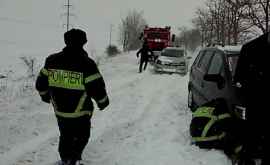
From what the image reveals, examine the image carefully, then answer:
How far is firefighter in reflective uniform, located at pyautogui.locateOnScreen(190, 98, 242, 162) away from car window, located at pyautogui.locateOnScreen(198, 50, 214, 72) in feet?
5.51

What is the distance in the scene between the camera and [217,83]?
19.4ft

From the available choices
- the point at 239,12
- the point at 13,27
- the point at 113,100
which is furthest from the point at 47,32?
the point at 113,100

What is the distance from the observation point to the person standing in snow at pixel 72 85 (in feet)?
13.9

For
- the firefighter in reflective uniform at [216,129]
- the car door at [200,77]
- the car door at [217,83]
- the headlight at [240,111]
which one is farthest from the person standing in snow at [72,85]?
the car door at [200,77]

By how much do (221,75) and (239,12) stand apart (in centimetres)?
1482

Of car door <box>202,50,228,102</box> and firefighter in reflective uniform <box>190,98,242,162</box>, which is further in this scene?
car door <box>202,50,228,102</box>

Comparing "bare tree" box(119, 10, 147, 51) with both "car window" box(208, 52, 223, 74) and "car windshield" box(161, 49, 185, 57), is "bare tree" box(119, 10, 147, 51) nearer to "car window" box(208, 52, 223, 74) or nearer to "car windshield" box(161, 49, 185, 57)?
"car windshield" box(161, 49, 185, 57)

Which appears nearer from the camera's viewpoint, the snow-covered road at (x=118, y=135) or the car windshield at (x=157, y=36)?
the snow-covered road at (x=118, y=135)

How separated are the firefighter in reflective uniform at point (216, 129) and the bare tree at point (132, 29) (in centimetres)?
7159

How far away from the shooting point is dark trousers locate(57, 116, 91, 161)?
14.4 ft

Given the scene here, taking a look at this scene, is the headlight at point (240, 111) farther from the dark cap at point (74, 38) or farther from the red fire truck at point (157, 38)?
the red fire truck at point (157, 38)

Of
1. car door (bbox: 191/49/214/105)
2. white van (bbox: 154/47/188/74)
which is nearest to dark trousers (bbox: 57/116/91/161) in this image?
car door (bbox: 191/49/214/105)

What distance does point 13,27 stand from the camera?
304 feet

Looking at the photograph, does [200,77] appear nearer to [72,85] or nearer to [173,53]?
[72,85]
